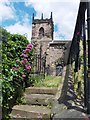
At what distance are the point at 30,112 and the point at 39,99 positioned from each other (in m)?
0.58

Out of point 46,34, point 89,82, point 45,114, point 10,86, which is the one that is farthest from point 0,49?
point 46,34

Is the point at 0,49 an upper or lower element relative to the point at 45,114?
upper

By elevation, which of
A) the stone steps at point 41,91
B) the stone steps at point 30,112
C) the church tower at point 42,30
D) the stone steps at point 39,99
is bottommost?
the stone steps at point 30,112

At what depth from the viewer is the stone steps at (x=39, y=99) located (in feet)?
13.2

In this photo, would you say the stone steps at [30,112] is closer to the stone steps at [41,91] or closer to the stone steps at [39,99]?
the stone steps at [39,99]

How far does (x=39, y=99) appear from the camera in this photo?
4.11m

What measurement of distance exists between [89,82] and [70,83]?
7.05ft

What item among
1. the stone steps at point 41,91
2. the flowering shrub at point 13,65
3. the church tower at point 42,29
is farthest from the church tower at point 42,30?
the stone steps at point 41,91

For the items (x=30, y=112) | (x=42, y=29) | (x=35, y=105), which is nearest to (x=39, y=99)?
(x=35, y=105)

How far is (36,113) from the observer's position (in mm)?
3502

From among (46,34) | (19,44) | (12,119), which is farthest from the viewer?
(46,34)

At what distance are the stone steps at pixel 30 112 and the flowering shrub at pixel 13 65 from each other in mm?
212

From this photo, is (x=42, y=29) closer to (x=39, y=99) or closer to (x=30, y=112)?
(x=39, y=99)

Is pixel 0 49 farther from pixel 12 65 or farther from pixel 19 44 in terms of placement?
pixel 19 44
